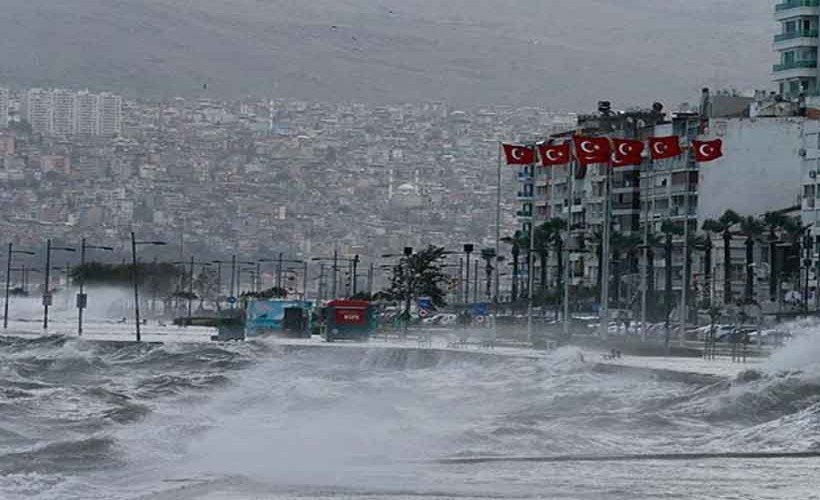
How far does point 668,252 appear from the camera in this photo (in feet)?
354

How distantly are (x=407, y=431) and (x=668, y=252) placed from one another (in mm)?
70310

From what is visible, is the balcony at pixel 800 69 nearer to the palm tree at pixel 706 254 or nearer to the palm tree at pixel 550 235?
the palm tree at pixel 550 235

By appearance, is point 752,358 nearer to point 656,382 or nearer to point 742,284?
point 656,382

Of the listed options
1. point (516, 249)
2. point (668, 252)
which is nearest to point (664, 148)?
point (668, 252)

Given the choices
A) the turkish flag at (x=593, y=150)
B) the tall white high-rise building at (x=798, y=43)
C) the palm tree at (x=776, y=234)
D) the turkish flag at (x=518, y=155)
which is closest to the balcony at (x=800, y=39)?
the tall white high-rise building at (x=798, y=43)

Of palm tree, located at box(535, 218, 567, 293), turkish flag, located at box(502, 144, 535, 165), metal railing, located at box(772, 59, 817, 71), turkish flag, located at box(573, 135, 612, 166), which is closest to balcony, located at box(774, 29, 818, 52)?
metal railing, located at box(772, 59, 817, 71)

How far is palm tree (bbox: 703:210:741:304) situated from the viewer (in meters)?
103

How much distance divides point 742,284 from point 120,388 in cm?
6059

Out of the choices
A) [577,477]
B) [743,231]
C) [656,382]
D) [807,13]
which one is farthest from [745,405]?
[807,13]

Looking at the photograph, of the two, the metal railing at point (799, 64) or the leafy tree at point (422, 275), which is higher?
the metal railing at point (799, 64)

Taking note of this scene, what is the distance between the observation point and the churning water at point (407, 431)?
28.8 m

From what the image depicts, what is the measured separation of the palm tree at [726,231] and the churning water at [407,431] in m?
38.5

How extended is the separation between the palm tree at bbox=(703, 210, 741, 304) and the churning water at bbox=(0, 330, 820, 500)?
38480 millimetres

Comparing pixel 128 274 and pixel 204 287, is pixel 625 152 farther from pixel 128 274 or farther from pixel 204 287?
pixel 204 287
